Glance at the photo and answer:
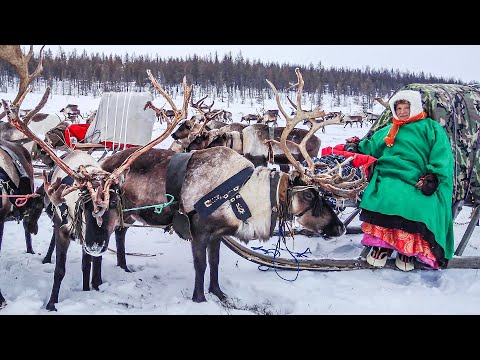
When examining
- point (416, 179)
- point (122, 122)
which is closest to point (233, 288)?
point (416, 179)

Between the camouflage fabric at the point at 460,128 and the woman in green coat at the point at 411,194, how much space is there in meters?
0.36

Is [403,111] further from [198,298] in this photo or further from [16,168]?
[16,168]

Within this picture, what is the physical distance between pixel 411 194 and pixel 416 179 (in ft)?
0.68

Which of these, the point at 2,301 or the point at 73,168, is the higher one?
the point at 73,168

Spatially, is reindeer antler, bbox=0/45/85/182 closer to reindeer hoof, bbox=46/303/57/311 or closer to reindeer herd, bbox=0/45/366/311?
reindeer herd, bbox=0/45/366/311

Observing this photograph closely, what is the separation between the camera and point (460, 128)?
16.9 feet

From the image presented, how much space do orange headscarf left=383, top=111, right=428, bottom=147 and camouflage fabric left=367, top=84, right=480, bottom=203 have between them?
446mm

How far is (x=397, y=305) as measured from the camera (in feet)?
12.9

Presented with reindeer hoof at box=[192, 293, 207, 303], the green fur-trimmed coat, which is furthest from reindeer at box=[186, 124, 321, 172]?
reindeer hoof at box=[192, 293, 207, 303]

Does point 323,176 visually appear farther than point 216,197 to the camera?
Yes

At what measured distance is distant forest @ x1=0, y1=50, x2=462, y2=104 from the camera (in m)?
57.8

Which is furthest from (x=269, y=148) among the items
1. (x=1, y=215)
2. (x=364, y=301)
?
(x=1, y=215)

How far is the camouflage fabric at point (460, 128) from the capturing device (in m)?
5.09

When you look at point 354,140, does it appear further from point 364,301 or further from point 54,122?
point 54,122
